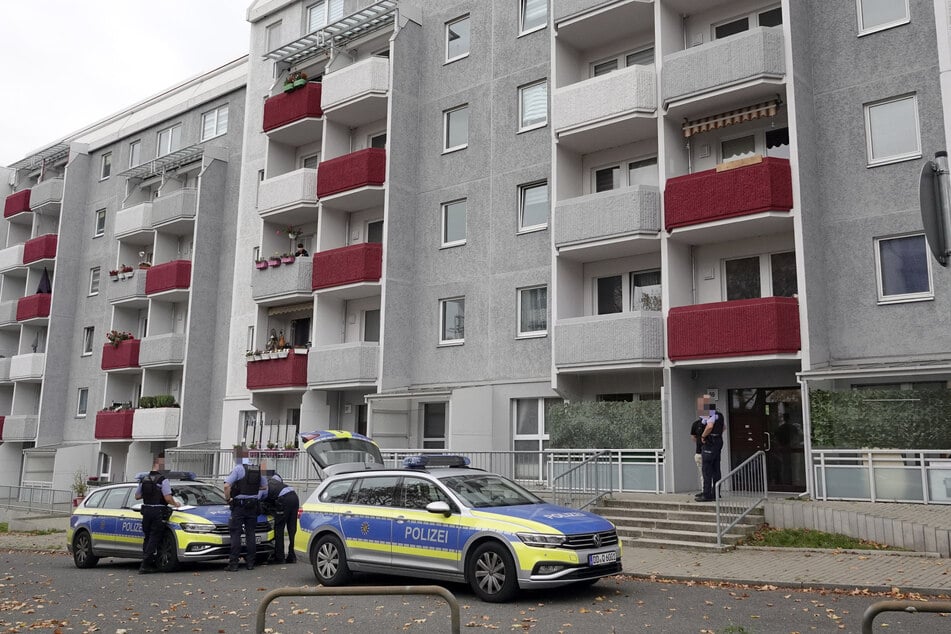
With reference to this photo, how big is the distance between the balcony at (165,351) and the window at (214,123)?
8.14 m

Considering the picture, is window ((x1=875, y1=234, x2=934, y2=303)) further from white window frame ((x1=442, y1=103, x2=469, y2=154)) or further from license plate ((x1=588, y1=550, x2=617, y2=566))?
white window frame ((x1=442, y1=103, x2=469, y2=154))

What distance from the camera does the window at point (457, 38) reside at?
26078mm

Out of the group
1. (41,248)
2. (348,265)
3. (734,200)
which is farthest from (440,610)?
(41,248)

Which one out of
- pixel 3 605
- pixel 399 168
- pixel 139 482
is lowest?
pixel 3 605

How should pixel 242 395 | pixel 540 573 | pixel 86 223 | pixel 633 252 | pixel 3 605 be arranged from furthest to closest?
pixel 86 223 < pixel 242 395 < pixel 633 252 < pixel 3 605 < pixel 540 573

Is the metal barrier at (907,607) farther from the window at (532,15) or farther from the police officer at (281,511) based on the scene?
the window at (532,15)

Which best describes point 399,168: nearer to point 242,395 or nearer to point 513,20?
point 513,20

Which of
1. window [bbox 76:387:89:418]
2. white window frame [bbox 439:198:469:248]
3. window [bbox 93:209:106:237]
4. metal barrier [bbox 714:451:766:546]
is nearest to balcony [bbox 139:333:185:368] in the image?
window [bbox 76:387:89:418]

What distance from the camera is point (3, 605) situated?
11.5m

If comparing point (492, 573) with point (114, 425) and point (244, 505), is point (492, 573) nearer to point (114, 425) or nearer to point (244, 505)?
point (244, 505)

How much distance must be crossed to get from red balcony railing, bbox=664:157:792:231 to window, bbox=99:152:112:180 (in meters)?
30.4

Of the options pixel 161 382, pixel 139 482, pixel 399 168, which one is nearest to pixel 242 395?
pixel 161 382

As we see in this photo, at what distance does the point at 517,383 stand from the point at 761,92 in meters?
8.91

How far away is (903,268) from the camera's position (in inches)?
703
